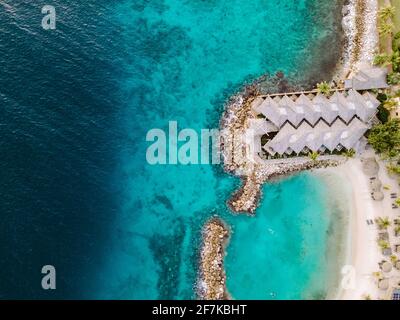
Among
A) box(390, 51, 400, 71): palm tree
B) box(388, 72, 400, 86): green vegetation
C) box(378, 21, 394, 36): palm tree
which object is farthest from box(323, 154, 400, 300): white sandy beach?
box(378, 21, 394, 36): palm tree

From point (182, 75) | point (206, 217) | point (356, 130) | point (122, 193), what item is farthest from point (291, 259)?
point (182, 75)

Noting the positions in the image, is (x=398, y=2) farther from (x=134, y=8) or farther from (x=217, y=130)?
(x=134, y=8)

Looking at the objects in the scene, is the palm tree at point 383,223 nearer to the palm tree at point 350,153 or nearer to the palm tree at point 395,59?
the palm tree at point 350,153

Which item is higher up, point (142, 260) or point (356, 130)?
point (356, 130)

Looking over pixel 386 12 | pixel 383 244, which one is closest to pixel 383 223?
pixel 383 244

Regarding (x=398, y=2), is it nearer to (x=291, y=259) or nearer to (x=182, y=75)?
(x=182, y=75)

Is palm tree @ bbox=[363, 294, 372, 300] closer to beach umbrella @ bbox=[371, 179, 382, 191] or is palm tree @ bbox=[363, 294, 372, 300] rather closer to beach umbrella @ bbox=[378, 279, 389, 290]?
beach umbrella @ bbox=[378, 279, 389, 290]
